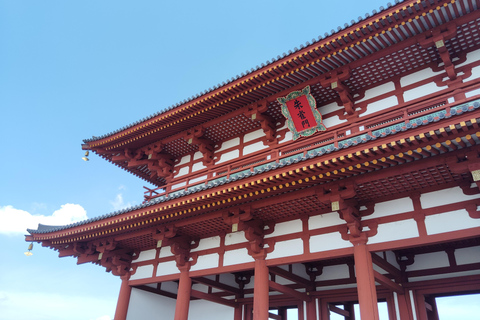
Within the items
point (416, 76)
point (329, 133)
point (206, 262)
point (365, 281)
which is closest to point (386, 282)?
point (365, 281)

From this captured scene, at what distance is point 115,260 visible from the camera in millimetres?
11844

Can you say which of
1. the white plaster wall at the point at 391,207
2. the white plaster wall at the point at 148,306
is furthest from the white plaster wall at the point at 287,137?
the white plaster wall at the point at 148,306

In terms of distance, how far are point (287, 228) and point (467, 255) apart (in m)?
4.56

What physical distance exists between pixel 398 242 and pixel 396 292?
108 inches

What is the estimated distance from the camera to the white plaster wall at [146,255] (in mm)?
11852

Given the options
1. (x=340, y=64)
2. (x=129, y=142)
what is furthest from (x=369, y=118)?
(x=129, y=142)

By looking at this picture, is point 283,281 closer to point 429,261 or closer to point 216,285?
point 216,285

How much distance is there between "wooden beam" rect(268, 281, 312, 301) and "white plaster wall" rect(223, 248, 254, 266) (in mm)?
912

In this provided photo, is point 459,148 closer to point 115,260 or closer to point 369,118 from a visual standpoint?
point 369,118

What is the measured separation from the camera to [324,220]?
8.61 m

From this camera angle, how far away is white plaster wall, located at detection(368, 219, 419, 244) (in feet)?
24.0

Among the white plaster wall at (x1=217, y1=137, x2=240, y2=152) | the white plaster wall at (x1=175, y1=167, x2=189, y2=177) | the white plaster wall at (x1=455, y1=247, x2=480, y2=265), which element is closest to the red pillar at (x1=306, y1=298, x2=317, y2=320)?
the white plaster wall at (x1=455, y1=247, x2=480, y2=265)

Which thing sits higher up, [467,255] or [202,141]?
[202,141]

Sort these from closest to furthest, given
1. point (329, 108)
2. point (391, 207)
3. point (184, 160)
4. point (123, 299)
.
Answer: point (391, 207)
point (329, 108)
point (123, 299)
point (184, 160)
